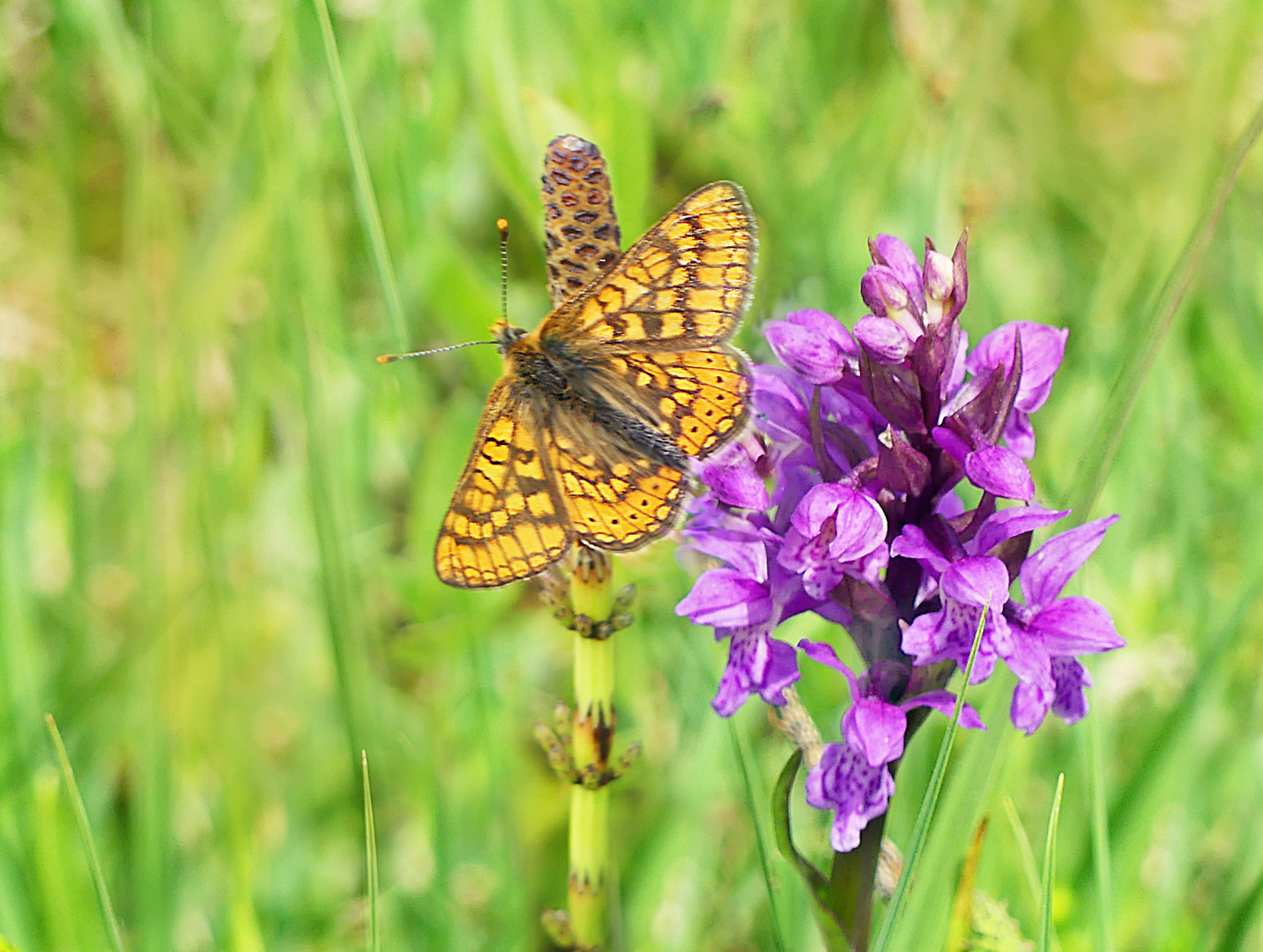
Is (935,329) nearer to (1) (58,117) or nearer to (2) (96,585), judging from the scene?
(2) (96,585)

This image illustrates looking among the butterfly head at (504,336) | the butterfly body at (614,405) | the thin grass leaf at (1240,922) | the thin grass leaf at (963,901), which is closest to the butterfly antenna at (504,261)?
the butterfly head at (504,336)

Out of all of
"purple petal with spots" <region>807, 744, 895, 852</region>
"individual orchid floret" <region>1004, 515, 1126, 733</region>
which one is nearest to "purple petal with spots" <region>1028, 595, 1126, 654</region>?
"individual orchid floret" <region>1004, 515, 1126, 733</region>

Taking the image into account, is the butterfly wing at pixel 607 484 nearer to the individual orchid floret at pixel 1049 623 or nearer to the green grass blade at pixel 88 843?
the individual orchid floret at pixel 1049 623

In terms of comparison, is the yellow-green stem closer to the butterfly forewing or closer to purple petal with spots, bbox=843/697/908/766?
the butterfly forewing

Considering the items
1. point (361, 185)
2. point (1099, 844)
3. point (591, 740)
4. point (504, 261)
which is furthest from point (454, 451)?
point (1099, 844)

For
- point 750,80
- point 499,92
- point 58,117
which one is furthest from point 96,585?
point 750,80

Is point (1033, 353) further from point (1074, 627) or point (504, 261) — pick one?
point (504, 261)

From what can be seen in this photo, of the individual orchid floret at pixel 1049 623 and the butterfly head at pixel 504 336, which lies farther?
the butterfly head at pixel 504 336
